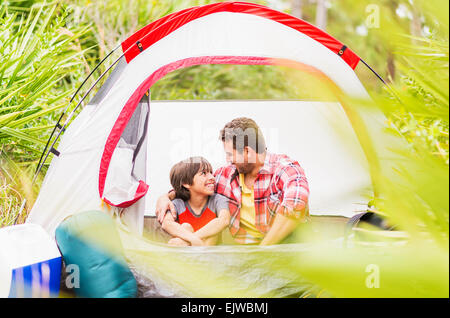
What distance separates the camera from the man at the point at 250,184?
6.88ft

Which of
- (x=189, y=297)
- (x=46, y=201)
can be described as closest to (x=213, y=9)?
(x=46, y=201)

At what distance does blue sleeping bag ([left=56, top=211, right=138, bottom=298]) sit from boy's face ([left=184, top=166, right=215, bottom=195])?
0.51 m

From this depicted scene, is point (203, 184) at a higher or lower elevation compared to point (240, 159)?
lower

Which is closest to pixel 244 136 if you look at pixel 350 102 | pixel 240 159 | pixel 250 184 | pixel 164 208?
pixel 240 159

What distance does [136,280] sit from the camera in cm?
174

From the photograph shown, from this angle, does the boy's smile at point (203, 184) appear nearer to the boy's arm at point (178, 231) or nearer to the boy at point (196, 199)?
the boy at point (196, 199)

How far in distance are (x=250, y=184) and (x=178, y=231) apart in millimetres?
420

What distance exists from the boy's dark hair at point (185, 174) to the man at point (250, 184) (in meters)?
0.05

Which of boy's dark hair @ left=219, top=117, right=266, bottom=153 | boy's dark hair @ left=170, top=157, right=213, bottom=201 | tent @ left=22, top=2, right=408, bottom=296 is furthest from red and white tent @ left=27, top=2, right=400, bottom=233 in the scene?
boy's dark hair @ left=219, top=117, right=266, bottom=153

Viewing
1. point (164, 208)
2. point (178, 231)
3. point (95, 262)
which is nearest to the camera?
point (95, 262)

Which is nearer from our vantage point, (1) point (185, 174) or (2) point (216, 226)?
(2) point (216, 226)

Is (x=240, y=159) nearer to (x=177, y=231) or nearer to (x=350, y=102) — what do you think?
(x=177, y=231)

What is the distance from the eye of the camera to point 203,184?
6.97 ft

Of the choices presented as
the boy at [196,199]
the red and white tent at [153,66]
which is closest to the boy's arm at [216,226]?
the boy at [196,199]
